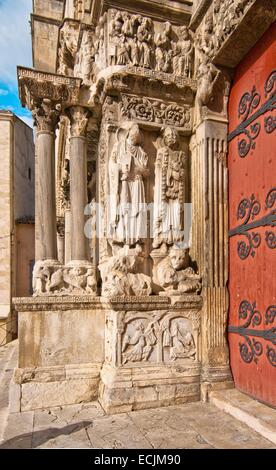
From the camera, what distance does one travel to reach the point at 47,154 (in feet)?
17.1

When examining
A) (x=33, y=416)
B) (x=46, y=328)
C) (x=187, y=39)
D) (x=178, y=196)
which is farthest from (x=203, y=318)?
(x=187, y=39)

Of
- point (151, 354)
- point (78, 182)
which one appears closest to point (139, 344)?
point (151, 354)

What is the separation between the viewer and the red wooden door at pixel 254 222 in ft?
12.7

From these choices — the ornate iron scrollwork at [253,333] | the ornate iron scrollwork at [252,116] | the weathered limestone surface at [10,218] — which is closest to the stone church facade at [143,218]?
the ornate iron scrollwork at [252,116]

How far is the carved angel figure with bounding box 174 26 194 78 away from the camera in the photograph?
4922 mm

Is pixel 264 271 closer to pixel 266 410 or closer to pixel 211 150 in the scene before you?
pixel 266 410

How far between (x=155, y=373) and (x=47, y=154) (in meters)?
3.35

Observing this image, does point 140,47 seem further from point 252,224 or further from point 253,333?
point 253,333

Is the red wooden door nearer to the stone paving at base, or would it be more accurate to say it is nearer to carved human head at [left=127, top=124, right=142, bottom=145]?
the stone paving at base

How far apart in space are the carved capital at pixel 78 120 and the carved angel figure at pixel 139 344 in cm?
295

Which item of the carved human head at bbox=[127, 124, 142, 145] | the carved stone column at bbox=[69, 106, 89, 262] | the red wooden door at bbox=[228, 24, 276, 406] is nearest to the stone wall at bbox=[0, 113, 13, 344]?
A: the carved stone column at bbox=[69, 106, 89, 262]

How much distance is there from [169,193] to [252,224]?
117 cm

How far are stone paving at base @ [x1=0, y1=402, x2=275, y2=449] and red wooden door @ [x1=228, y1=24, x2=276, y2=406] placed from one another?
0.63 m

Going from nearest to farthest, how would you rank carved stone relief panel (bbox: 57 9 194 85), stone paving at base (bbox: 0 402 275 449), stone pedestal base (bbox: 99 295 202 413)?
1. stone paving at base (bbox: 0 402 275 449)
2. stone pedestal base (bbox: 99 295 202 413)
3. carved stone relief panel (bbox: 57 9 194 85)
